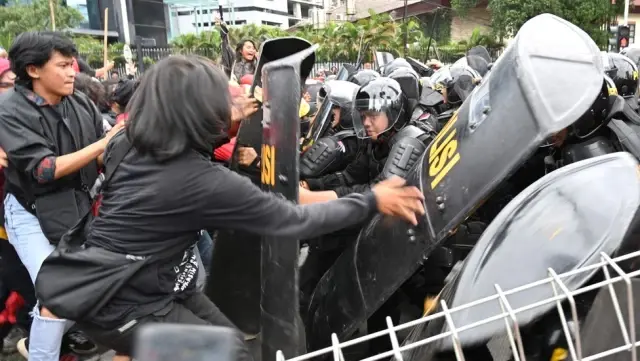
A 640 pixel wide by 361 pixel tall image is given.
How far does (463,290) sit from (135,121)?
3.53ft

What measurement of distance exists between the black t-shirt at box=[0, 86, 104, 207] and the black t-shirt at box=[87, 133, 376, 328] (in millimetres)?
862

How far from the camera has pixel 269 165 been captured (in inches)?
70.2

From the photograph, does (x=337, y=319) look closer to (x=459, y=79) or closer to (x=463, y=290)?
(x=463, y=290)

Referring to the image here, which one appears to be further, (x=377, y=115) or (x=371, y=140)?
(x=371, y=140)

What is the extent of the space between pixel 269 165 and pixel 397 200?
0.41m

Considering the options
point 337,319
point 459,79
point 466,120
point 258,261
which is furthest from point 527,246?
point 459,79

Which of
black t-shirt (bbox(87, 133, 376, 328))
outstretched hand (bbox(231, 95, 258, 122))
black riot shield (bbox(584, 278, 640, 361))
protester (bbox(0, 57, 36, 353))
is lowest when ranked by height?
protester (bbox(0, 57, 36, 353))

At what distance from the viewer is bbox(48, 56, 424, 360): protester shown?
5.40 feet

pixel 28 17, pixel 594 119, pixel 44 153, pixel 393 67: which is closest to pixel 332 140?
pixel 594 119

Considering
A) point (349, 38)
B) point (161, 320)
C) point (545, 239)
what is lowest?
point (161, 320)

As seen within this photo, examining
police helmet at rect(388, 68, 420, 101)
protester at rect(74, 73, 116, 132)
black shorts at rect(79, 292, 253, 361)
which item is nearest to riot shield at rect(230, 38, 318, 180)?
black shorts at rect(79, 292, 253, 361)

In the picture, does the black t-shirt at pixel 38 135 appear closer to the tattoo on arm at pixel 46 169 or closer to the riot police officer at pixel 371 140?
the tattoo on arm at pixel 46 169

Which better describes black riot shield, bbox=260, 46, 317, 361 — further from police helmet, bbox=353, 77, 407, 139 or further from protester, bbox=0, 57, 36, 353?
protester, bbox=0, 57, 36, 353

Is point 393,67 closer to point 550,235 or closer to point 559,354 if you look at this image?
point 550,235
